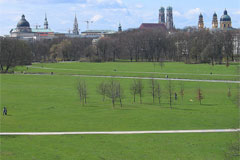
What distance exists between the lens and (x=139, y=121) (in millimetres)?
33062

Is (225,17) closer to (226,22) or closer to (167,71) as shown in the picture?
(226,22)

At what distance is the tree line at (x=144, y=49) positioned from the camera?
90500mm

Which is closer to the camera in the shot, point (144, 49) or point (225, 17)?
point (144, 49)

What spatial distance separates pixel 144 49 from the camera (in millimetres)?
124750

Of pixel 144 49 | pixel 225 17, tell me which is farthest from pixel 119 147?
pixel 225 17

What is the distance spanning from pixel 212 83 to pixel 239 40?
54879 millimetres

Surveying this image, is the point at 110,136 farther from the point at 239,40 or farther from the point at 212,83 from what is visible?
the point at 239,40

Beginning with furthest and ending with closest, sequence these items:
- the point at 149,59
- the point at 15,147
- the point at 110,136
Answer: the point at 149,59, the point at 110,136, the point at 15,147

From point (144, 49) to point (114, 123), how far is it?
307ft

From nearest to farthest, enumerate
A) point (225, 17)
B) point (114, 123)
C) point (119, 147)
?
point (119, 147) < point (114, 123) < point (225, 17)

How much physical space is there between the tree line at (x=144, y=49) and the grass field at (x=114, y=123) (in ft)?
129

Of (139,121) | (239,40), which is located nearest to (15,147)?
(139,121)

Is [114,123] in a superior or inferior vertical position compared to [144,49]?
inferior

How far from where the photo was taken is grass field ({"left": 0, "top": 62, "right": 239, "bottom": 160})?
976 inches
